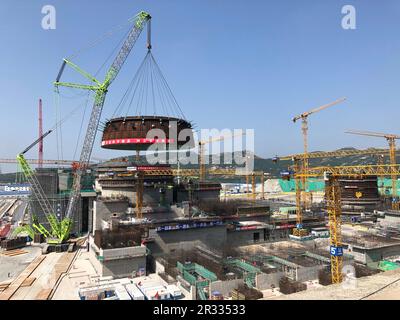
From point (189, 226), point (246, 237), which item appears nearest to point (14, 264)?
point (189, 226)

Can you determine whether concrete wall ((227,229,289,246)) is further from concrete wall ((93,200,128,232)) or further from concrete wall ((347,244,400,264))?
concrete wall ((93,200,128,232))

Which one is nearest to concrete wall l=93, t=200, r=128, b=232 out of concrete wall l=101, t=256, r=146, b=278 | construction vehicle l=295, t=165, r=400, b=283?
concrete wall l=101, t=256, r=146, b=278

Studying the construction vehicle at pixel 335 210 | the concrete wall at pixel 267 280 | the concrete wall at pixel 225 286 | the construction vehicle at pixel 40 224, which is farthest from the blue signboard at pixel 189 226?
the construction vehicle at pixel 40 224

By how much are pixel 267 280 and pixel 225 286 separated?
623 centimetres

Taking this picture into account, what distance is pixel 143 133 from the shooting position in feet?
202

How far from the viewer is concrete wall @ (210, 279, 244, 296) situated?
37.8 m

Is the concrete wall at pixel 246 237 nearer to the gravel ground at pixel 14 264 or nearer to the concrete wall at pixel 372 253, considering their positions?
the concrete wall at pixel 372 253

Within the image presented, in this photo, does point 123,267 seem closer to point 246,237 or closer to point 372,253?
point 246,237

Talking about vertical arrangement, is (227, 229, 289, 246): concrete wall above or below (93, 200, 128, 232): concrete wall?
below

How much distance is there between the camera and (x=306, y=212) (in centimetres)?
9538

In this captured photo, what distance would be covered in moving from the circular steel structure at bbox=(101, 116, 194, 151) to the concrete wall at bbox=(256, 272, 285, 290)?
1276 inches

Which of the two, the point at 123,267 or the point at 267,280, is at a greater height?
the point at 267,280
